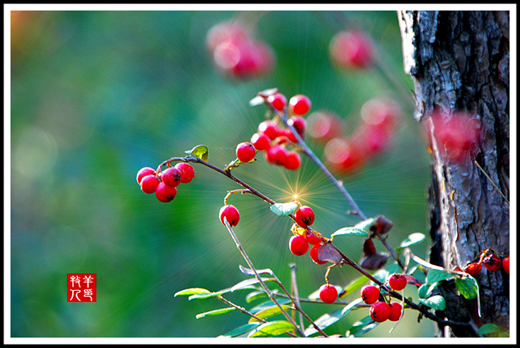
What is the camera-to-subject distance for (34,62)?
4.62 feet

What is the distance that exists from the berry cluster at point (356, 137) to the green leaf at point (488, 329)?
44cm

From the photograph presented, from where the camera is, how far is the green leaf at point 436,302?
19.8 inches

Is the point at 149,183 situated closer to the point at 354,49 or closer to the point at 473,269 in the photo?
the point at 473,269

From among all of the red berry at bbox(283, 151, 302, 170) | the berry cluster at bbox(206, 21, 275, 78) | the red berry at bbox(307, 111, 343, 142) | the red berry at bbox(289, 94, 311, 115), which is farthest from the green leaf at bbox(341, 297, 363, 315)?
the berry cluster at bbox(206, 21, 275, 78)

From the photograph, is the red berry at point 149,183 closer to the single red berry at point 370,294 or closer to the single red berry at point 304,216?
the single red berry at point 304,216

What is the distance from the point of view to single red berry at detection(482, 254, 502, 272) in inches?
20.9

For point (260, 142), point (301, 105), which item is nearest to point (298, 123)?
point (301, 105)

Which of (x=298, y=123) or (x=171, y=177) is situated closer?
(x=171, y=177)

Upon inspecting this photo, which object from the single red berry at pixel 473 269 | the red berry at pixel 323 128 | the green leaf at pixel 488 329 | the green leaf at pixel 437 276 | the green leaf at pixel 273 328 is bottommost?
the green leaf at pixel 488 329

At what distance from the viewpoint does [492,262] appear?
0.53 meters

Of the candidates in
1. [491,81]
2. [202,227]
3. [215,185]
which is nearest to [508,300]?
[491,81]

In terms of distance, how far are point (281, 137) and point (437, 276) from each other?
1.05 feet

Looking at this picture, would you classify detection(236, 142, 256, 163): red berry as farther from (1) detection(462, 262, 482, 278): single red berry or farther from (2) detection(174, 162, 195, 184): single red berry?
(1) detection(462, 262, 482, 278): single red berry

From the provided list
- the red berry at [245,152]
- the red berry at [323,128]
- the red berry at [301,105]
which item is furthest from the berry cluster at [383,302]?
the red berry at [323,128]
